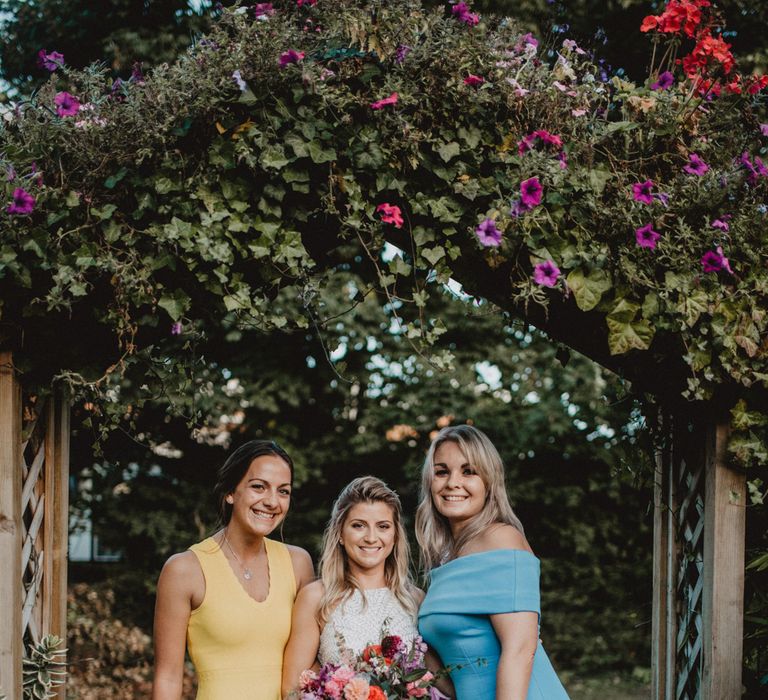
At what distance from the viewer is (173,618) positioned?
3.27 m

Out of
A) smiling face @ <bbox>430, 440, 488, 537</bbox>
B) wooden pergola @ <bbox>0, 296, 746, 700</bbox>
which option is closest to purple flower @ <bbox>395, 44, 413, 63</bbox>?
wooden pergola @ <bbox>0, 296, 746, 700</bbox>

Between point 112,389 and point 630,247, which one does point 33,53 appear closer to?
point 112,389

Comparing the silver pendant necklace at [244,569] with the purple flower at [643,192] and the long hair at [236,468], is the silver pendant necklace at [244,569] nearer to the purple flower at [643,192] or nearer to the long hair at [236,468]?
the long hair at [236,468]

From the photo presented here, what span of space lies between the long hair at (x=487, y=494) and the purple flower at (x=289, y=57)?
145 centimetres

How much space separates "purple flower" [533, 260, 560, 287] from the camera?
311 centimetres

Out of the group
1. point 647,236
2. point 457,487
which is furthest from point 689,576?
point 647,236

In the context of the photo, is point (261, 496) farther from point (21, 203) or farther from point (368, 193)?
point (21, 203)

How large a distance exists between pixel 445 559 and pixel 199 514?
5.89 metres

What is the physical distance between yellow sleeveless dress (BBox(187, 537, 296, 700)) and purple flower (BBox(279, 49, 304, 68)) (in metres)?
1.87

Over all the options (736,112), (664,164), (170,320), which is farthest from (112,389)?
(736,112)

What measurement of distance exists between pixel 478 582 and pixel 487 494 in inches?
14.2

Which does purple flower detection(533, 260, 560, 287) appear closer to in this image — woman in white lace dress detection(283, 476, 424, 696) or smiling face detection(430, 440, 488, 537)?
smiling face detection(430, 440, 488, 537)

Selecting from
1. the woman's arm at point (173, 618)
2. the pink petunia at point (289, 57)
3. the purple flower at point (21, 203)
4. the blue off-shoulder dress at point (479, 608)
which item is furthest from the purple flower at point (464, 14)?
the woman's arm at point (173, 618)

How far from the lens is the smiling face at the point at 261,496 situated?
3.40m
